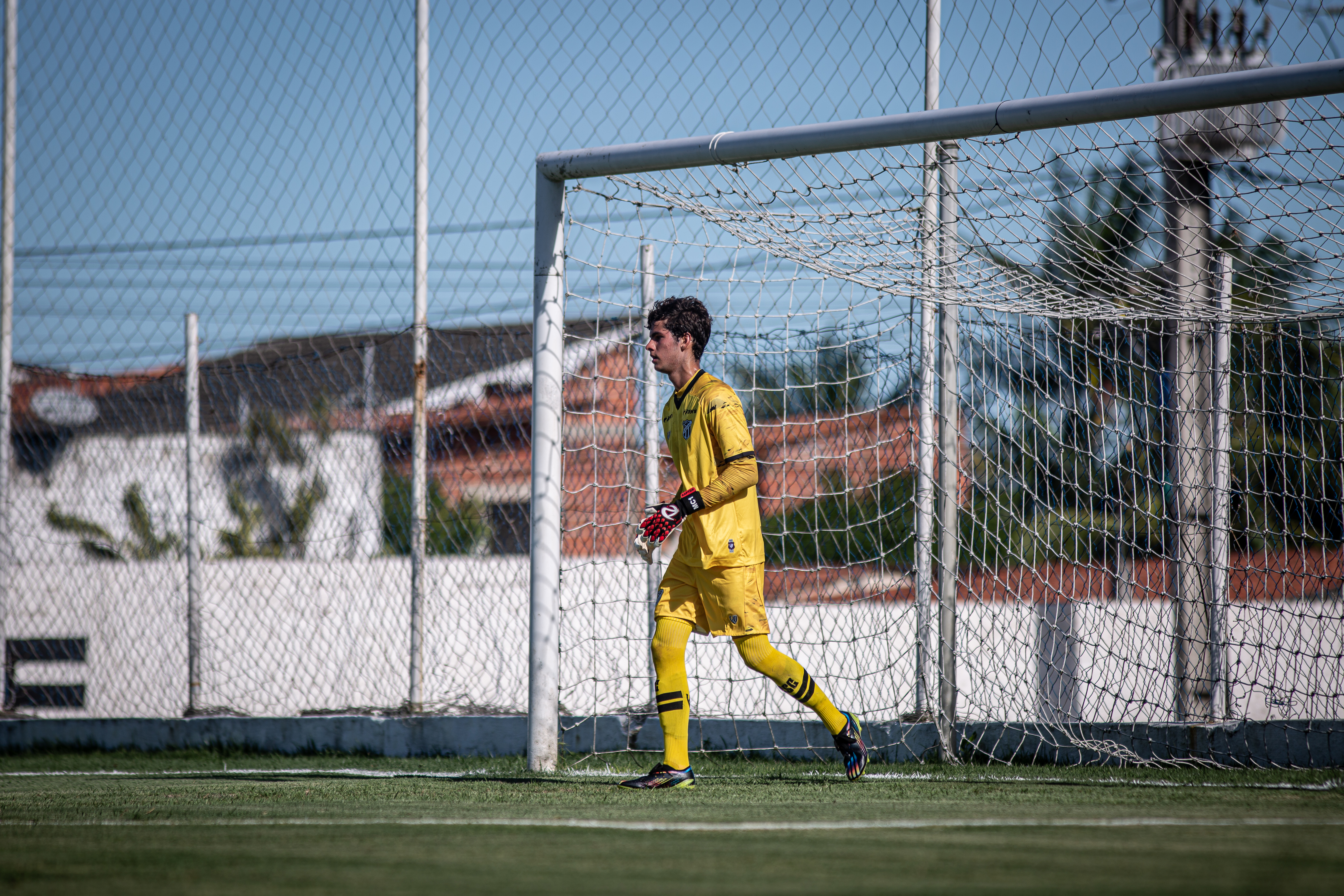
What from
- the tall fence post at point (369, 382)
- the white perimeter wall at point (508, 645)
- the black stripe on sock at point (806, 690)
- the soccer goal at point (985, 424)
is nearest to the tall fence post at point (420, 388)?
the white perimeter wall at point (508, 645)

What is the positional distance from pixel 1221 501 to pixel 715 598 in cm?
286

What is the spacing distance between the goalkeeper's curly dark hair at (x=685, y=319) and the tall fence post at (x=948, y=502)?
1564mm

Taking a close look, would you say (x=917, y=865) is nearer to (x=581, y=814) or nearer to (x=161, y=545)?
(x=581, y=814)

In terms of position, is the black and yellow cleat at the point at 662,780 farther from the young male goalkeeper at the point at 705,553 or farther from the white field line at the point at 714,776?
Answer: the white field line at the point at 714,776

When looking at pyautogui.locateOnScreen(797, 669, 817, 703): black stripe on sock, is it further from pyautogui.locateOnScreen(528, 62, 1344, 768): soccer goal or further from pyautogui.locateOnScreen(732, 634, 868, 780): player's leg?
pyautogui.locateOnScreen(528, 62, 1344, 768): soccer goal

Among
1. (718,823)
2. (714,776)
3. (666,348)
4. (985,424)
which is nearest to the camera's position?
(718,823)

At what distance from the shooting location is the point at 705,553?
5.01 meters

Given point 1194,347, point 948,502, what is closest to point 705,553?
point 948,502

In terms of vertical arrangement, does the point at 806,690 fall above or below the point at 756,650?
below

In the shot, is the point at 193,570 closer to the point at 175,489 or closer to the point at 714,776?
the point at 175,489

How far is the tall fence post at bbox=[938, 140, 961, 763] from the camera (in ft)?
20.5

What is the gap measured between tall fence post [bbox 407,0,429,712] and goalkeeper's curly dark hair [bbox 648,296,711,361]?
275 centimetres

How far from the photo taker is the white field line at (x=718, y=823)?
3.65 m

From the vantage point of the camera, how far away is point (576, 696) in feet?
23.8
